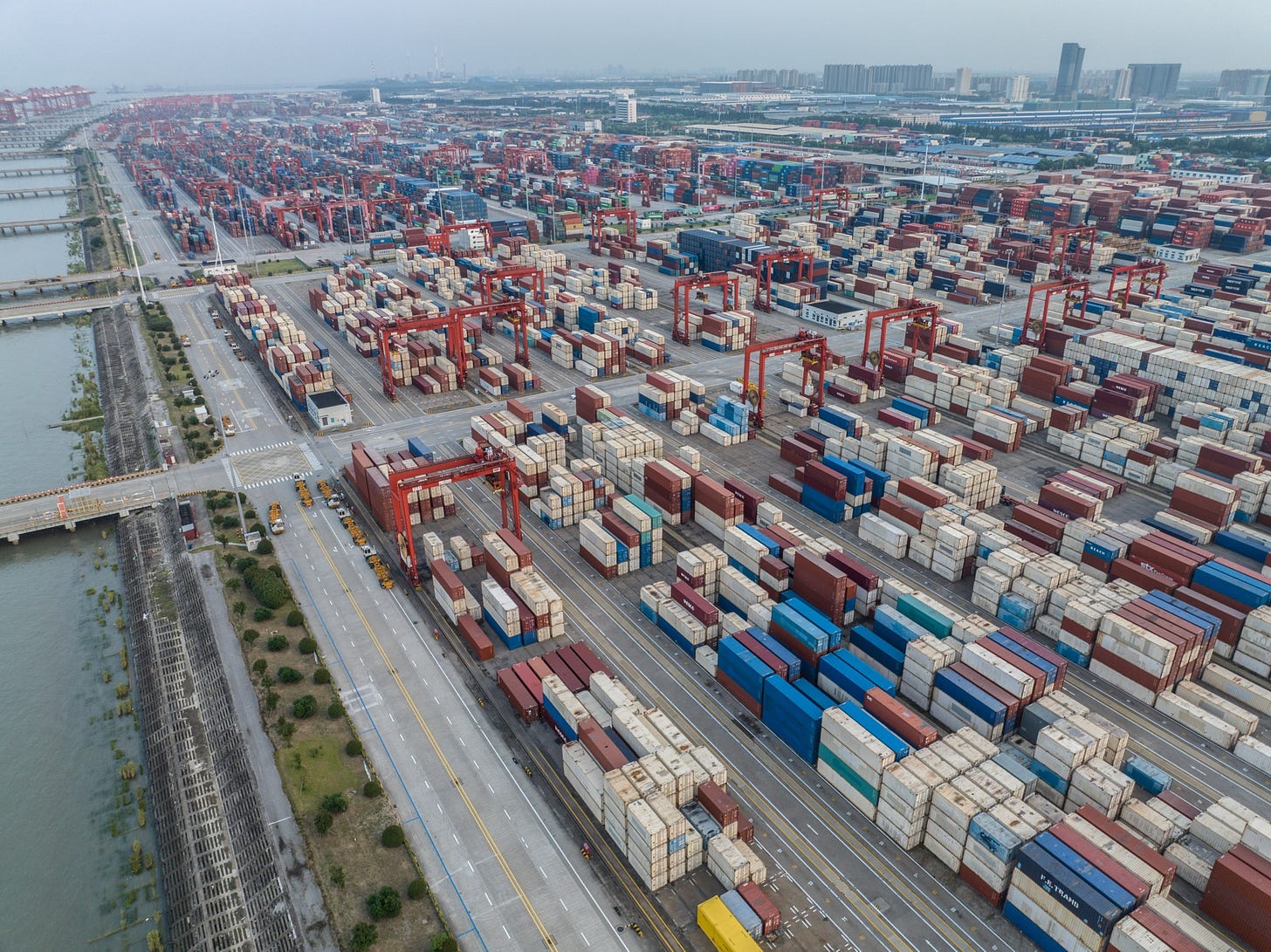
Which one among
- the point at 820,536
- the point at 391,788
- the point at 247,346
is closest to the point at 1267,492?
the point at 820,536

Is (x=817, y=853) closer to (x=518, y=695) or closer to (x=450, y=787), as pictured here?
(x=518, y=695)

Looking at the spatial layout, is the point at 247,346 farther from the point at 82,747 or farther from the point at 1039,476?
the point at 1039,476

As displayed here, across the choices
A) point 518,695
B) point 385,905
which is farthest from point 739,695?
point 385,905

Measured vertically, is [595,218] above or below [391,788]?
above

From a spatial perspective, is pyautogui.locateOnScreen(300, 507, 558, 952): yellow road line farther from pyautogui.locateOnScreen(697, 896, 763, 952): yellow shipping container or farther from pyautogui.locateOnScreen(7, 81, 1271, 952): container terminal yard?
pyautogui.locateOnScreen(697, 896, 763, 952): yellow shipping container

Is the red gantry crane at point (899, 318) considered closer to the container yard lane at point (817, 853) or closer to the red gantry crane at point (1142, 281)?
the red gantry crane at point (1142, 281)

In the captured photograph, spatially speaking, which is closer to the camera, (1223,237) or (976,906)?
(976,906)

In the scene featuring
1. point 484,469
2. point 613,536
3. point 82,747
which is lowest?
point 82,747
